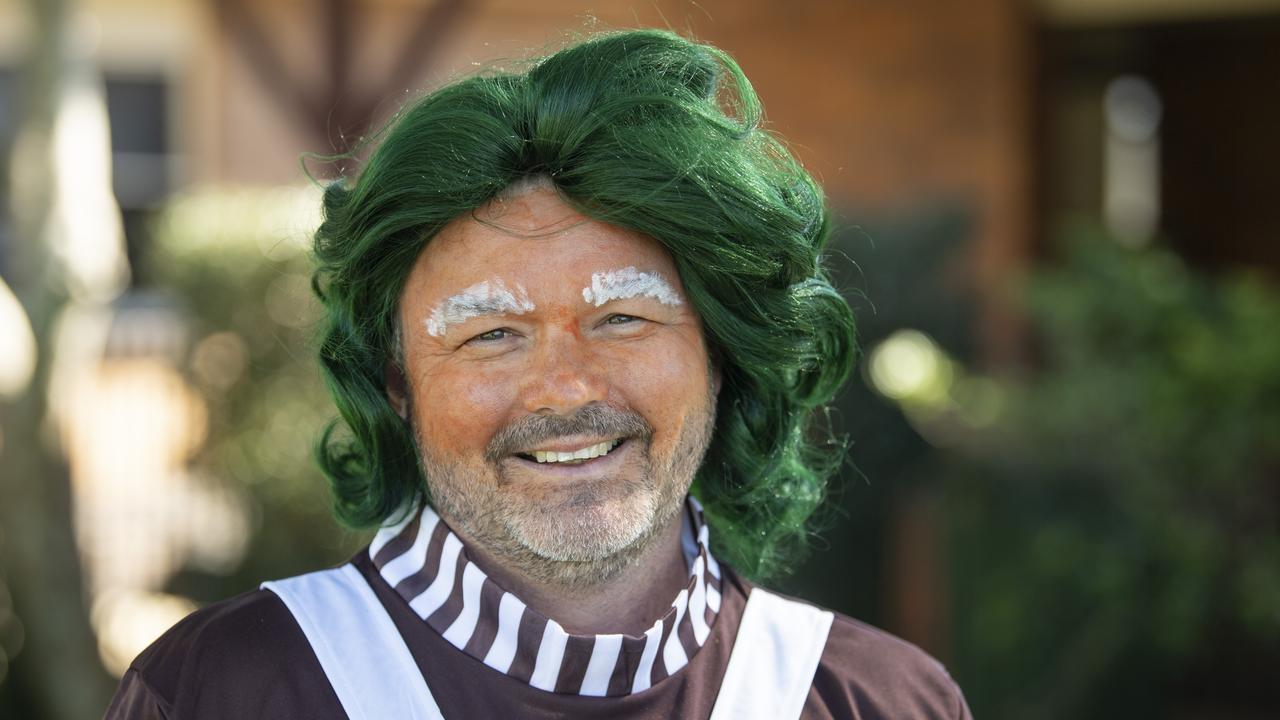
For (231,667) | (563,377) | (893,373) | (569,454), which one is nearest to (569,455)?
(569,454)

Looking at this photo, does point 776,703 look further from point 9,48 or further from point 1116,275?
point 9,48

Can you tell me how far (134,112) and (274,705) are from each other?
10.5 metres

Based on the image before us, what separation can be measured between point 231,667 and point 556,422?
0.48 m

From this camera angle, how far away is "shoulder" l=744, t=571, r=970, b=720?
1852mm

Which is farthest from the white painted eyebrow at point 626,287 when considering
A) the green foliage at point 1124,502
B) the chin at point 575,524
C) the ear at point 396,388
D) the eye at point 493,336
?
the green foliage at point 1124,502

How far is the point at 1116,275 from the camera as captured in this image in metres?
4.62

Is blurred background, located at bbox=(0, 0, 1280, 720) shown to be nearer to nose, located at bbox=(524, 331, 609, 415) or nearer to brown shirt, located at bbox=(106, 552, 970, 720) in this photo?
nose, located at bbox=(524, 331, 609, 415)

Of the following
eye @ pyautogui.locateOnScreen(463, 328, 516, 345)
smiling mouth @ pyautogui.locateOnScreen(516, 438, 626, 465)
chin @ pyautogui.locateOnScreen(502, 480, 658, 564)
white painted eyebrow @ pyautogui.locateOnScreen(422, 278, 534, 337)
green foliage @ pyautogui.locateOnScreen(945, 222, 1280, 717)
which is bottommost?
green foliage @ pyautogui.locateOnScreen(945, 222, 1280, 717)

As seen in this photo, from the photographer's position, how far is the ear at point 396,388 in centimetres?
199

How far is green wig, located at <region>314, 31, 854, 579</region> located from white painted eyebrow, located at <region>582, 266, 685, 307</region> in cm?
4

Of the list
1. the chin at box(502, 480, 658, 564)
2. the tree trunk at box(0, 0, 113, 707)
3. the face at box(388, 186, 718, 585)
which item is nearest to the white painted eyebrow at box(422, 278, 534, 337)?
the face at box(388, 186, 718, 585)

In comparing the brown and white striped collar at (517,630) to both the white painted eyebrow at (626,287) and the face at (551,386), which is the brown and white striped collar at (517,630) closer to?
the face at (551,386)

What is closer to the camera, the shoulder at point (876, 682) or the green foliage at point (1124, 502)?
the shoulder at point (876, 682)

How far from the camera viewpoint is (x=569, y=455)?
1802mm
